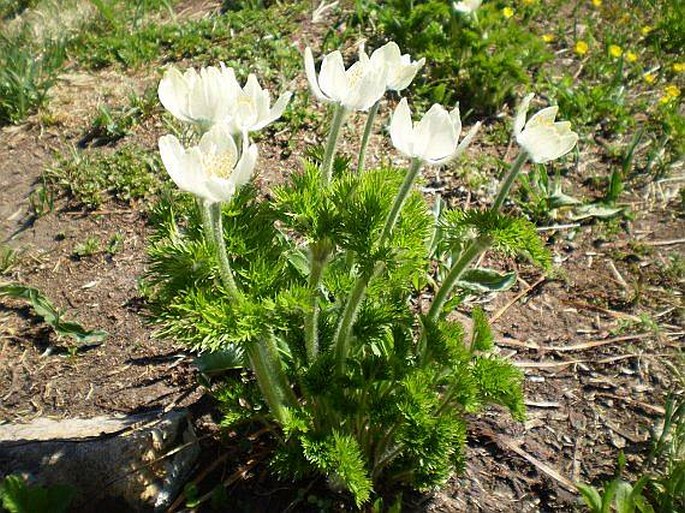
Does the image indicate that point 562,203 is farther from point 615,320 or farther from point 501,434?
point 501,434

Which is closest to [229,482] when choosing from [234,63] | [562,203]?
[562,203]

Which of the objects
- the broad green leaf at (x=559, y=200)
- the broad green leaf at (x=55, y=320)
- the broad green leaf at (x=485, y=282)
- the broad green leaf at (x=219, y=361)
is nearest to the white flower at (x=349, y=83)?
the broad green leaf at (x=219, y=361)

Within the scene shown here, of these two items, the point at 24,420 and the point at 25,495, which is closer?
the point at 25,495

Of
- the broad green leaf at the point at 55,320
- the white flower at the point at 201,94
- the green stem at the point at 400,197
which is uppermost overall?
the white flower at the point at 201,94

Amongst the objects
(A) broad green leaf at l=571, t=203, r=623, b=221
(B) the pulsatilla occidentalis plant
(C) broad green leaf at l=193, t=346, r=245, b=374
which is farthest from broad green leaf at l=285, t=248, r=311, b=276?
(A) broad green leaf at l=571, t=203, r=623, b=221

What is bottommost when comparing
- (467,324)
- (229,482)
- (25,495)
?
(467,324)

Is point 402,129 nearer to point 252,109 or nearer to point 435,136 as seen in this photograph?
point 435,136

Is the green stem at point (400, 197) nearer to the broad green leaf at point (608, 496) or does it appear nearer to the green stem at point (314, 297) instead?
the green stem at point (314, 297)
